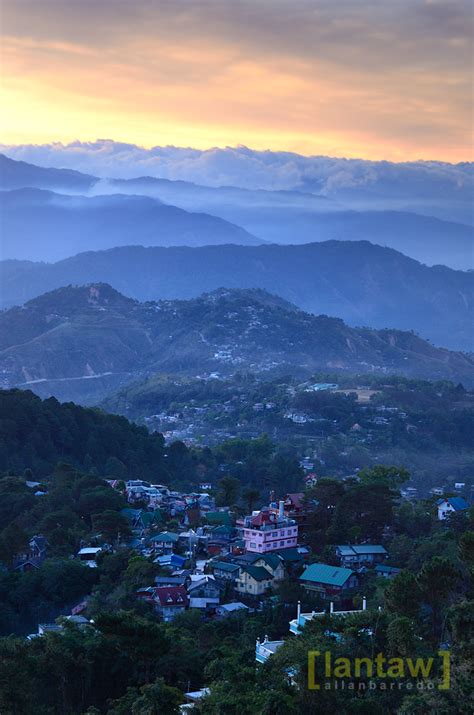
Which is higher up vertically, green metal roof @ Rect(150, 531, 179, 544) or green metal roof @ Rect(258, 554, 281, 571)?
green metal roof @ Rect(258, 554, 281, 571)

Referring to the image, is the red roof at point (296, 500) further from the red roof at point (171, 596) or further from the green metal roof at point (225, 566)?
the red roof at point (171, 596)

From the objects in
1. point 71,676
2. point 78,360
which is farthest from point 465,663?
point 78,360

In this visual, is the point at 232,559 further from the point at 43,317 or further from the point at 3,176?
the point at 3,176

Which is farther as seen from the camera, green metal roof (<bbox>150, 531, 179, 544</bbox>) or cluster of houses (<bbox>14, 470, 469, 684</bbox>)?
green metal roof (<bbox>150, 531, 179, 544</bbox>)

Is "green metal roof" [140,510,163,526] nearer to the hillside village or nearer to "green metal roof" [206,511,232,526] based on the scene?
the hillside village

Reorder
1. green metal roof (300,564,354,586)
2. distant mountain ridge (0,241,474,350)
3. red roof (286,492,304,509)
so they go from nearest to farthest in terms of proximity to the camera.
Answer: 1. green metal roof (300,564,354,586)
2. red roof (286,492,304,509)
3. distant mountain ridge (0,241,474,350)

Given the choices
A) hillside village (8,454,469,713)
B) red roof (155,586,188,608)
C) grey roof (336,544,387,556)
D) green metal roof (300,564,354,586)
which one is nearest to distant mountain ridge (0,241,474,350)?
hillside village (8,454,469,713)

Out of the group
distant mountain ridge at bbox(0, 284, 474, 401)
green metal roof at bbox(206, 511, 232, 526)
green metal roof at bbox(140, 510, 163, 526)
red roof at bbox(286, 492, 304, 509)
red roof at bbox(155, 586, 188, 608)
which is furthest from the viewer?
distant mountain ridge at bbox(0, 284, 474, 401)
